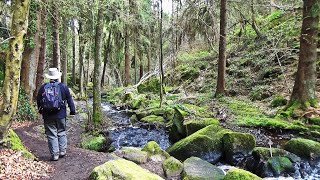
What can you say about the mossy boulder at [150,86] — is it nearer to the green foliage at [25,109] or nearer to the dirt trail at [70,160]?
the green foliage at [25,109]

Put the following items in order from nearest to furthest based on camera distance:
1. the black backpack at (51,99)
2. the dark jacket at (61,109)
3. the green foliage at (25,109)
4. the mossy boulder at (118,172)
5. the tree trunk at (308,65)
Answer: the mossy boulder at (118,172), the black backpack at (51,99), the dark jacket at (61,109), the tree trunk at (308,65), the green foliage at (25,109)

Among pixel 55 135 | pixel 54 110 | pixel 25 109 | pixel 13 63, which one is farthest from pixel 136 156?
pixel 25 109

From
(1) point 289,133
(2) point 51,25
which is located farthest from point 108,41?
(1) point 289,133

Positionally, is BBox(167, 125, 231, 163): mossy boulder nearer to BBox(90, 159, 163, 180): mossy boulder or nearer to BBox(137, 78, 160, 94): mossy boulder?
BBox(90, 159, 163, 180): mossy boulder

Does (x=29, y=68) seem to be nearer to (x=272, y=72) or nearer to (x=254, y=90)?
(x=254, y=90)

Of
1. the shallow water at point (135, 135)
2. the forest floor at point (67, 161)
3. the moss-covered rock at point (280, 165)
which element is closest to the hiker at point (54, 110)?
the forest floor at point (67, 161)

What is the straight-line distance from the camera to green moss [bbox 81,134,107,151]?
361 inches

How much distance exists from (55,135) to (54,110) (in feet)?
1.67

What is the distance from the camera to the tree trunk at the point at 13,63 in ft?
17.2

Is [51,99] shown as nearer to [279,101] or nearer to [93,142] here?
[93,142]

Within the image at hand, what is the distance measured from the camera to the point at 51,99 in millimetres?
5699

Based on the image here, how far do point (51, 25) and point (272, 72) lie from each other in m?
11.1

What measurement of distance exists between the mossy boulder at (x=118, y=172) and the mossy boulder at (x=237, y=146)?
10.7 ft

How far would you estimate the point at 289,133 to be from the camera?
9219 mm
